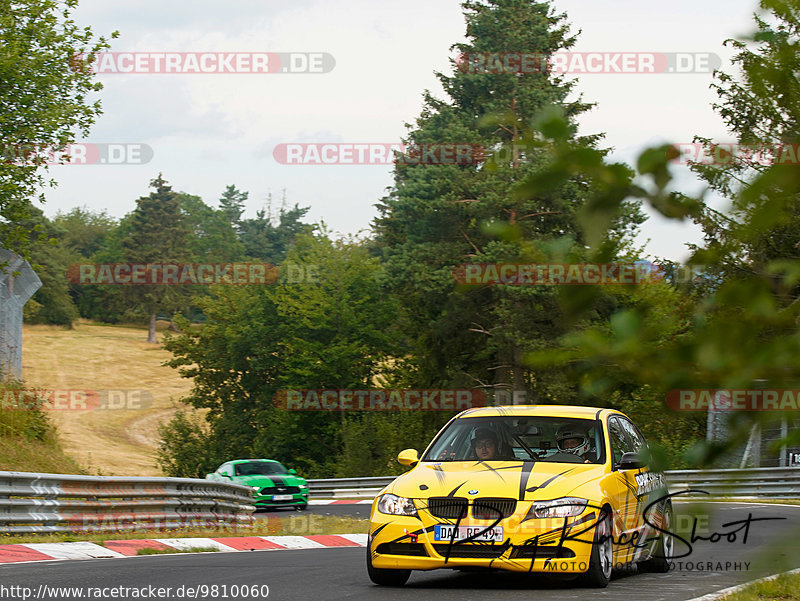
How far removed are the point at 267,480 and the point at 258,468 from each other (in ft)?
4.45

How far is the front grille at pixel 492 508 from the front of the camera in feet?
27.1

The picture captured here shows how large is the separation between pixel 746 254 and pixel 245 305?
68719mm

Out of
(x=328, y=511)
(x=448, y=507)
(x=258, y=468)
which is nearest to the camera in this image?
(x=448, y=507)

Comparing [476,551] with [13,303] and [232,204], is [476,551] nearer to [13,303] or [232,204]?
[13,303]

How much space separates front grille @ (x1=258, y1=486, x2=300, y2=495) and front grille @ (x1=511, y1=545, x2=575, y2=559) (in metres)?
19.3

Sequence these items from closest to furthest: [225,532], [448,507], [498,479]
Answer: [448,507], [498,479], [225,532]

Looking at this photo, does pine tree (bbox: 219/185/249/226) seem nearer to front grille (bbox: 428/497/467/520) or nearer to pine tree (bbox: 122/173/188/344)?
pine tree (bbox: 122/173/188/344)

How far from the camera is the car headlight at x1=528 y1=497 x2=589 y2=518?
8.28 metres

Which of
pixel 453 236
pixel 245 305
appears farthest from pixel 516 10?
pixel 245 305

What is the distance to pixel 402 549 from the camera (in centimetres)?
855

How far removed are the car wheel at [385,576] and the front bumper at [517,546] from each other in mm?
425

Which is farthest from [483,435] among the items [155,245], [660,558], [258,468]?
Answer: [155,245]

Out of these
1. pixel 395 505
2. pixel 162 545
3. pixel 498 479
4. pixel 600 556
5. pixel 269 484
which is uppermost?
pixel 498 479

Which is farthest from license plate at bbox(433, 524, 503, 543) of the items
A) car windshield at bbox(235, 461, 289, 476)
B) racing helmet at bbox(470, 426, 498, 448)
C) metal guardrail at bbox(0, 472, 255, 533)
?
car windshield at bbox(235, 461, 289, 476)
